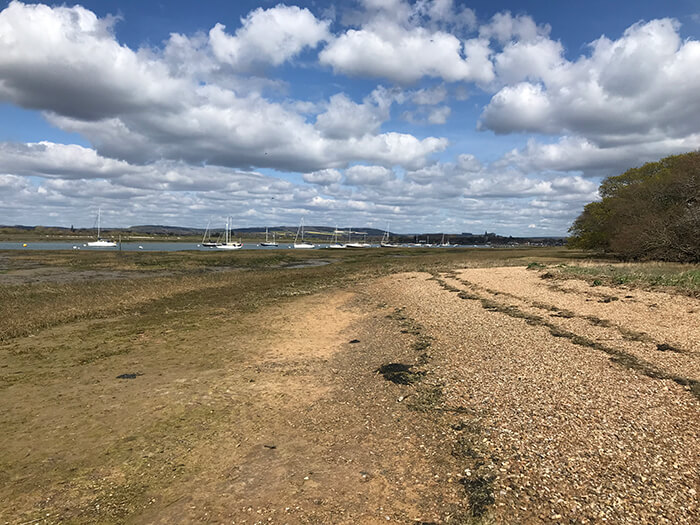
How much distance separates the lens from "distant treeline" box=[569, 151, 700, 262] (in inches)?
1519

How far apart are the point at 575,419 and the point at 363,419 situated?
4.33m

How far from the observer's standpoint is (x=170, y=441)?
318 inches

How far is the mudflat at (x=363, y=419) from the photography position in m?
5.89

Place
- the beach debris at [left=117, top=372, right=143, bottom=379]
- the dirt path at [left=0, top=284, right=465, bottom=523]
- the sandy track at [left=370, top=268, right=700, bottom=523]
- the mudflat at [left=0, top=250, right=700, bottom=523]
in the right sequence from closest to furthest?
the sandy track at [left=370, top=268, right=700, bottom=523], the mudflat at [left=0, top=250, right=700, bottom=523], the dirt path at [left=0, top=284, right=465, bottom=523], the beach debris at [left=117, top=372, right=143, bottom=379]

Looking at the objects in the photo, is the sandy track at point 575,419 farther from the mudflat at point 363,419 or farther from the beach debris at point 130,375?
the beach debris at point 130,375

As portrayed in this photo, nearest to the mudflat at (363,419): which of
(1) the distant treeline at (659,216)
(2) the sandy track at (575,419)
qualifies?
(2) the sandy track at (575,419)

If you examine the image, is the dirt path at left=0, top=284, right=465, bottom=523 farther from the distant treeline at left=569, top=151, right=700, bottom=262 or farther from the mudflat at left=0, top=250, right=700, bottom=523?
the distant treeline at left=569, top=151, right=700, bottom=262

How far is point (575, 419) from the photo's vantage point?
7992mm

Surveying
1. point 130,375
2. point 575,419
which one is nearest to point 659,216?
point 575,419

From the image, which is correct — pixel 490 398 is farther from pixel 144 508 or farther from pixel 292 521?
pixel 144 508

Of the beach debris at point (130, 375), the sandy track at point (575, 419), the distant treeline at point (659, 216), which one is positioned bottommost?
the beach debris at point (130, 375)

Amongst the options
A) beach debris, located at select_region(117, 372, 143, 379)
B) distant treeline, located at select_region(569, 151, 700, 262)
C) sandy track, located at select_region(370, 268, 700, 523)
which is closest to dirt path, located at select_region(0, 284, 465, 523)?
beach debris, located at select_region(117, 372, 143, 379)

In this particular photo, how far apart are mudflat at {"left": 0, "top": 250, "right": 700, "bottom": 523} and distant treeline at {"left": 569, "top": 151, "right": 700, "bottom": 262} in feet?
85.3

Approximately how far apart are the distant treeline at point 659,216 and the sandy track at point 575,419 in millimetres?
27960
